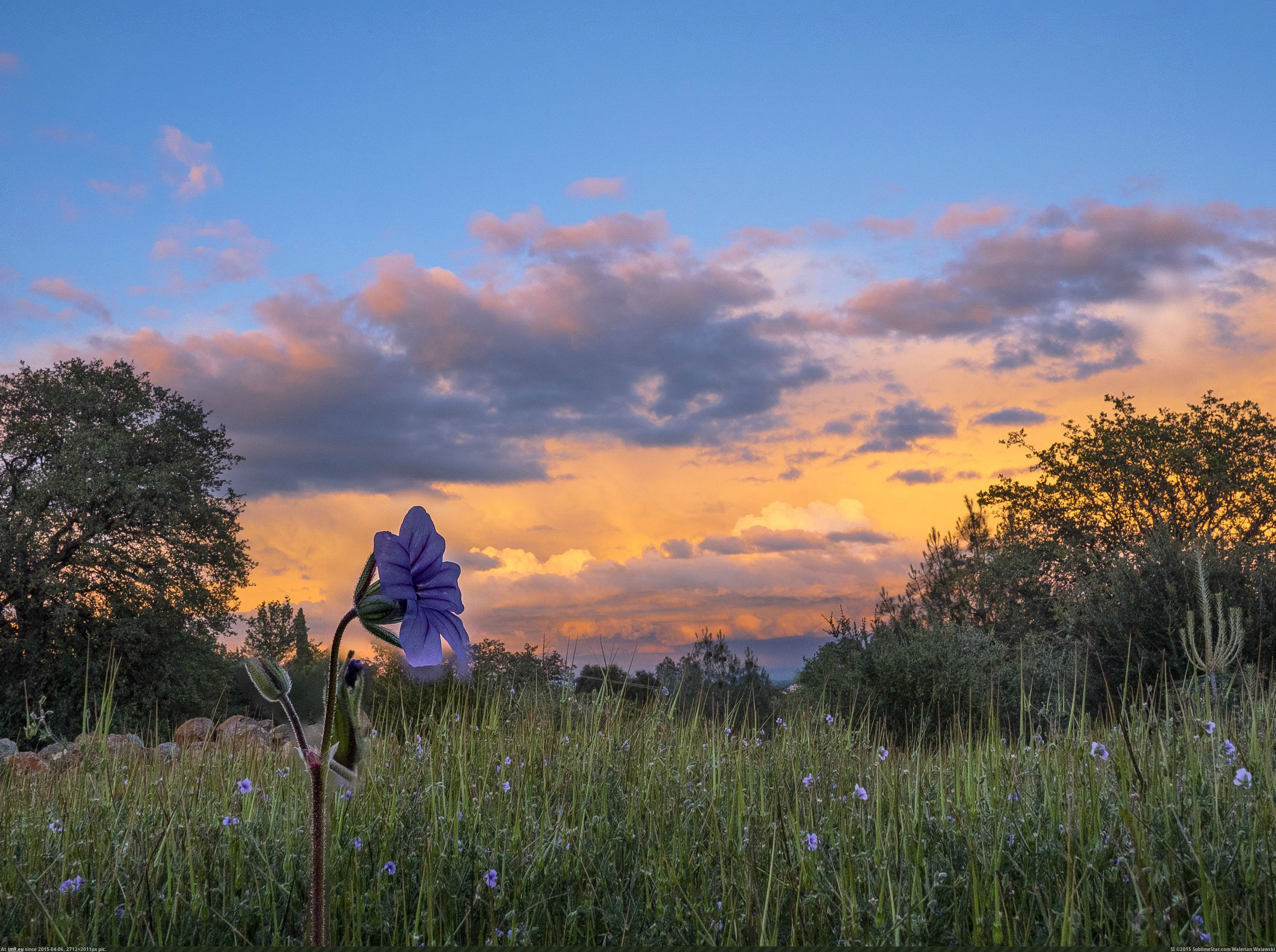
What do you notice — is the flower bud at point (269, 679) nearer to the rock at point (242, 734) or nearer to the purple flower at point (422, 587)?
the purple flower at point (422, 587)

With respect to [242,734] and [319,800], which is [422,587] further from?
[242,734]

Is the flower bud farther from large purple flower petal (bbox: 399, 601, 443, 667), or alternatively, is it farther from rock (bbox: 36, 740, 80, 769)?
rock (bbox: 36, 740, 80, 769)

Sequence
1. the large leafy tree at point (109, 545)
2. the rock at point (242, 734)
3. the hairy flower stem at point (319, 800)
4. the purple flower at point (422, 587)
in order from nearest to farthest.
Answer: the hairy flower stem at point (319, 800)
the purple flower at point (422, 587)
the rock at point (242, 734)
the large leafy tree at point (109, 545)

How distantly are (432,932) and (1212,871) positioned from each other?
2.54 meters

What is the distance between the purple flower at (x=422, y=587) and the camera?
1697mm

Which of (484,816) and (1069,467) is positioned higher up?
(1069,467)

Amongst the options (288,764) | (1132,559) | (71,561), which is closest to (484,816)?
(288,764)

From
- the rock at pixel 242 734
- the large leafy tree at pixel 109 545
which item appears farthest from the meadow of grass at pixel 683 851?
the large leafy tree at pixel 109 545

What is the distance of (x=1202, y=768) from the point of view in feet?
13.6

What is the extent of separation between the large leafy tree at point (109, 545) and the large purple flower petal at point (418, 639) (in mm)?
19764

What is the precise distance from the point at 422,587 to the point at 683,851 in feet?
6.89

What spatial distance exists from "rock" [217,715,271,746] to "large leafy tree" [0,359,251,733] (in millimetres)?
8768

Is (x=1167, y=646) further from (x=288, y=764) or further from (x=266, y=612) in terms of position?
(x=266, y=612)

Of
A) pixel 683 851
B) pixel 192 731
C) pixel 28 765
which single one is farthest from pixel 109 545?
pixel 683 851
